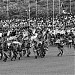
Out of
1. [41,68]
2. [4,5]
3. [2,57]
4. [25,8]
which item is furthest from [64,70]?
[4,5]

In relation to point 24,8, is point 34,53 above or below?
above

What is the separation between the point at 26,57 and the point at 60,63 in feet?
13.5

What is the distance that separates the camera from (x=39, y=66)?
20.5m

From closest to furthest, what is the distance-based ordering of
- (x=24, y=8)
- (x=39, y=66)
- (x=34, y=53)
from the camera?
(x=39, y=66)
(x=34, y=53)
(x=24, y=8)

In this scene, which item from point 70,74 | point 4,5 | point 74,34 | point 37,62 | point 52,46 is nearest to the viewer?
point 70,74

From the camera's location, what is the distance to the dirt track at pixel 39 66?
18.2 meters

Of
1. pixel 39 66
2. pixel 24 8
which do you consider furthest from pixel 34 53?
pixel 24 8

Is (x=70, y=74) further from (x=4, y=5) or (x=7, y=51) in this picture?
(x=4, y=5)

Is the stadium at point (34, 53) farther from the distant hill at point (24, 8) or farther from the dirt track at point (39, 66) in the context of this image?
the distant hill at point (24, 8)

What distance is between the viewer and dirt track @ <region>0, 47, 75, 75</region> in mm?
18234

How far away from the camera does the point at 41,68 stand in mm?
19609

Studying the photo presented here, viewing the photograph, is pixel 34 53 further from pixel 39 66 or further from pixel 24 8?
pixel 24 8

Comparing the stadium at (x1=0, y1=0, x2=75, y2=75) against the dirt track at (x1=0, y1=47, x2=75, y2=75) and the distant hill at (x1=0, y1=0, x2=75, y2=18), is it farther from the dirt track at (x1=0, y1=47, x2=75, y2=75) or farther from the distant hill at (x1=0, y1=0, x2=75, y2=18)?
the distant hill at (x1=0, y1=0, x2=75, y2=18)

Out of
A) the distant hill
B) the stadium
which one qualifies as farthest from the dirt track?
the distant hill
